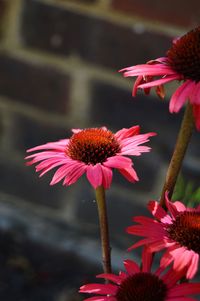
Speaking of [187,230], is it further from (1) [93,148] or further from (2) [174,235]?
(1) [93,148]

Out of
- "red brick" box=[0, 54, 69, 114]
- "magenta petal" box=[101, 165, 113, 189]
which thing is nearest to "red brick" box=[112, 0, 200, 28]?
"red brick" box=[0, 54, 69, 114]

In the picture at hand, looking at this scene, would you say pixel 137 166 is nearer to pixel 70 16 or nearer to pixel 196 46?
pixel 70 16

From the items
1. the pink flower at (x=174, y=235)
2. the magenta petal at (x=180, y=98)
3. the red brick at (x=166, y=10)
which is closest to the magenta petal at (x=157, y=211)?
the pink flower at (x=174, y=235)

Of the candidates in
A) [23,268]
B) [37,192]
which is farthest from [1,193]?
[23,268]

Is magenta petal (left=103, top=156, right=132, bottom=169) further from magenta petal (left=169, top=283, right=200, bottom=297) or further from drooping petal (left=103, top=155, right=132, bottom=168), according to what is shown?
magenta petal (left=169, top=283, right=200, bottom=297)

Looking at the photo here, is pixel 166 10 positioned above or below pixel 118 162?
above

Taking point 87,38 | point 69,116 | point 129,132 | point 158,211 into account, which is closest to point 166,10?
point 87,38
